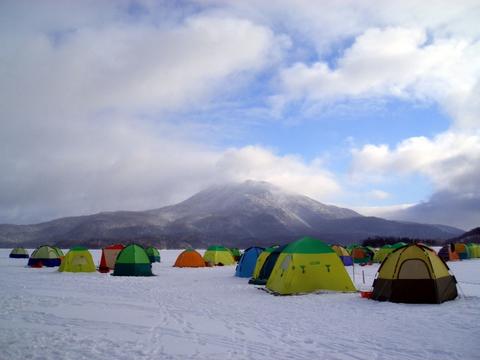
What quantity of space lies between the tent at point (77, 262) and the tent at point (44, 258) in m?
6.50

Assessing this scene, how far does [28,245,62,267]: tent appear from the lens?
33562mm

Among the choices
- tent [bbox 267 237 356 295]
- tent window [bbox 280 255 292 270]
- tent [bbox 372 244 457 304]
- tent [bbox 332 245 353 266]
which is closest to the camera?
tent [bbox 372 244 457 304]

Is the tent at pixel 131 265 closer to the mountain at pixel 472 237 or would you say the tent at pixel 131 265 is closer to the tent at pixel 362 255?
the tent at pixel 362 255

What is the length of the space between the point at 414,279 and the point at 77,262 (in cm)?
2200

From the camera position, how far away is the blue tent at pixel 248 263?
25.8 meters

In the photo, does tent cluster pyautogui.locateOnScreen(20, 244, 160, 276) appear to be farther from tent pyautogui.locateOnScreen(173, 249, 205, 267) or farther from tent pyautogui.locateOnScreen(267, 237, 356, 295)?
tent pyautogui.locateOnScreen(267, 237, 356, 295)

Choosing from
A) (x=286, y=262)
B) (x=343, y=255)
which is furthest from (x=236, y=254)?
(x=286, y=262)

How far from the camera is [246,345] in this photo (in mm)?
8516

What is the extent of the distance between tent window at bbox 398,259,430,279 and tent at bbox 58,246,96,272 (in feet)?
69.4

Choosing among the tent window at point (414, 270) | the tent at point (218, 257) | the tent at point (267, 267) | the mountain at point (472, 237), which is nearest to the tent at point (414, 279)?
the tent window at point (414, 270)

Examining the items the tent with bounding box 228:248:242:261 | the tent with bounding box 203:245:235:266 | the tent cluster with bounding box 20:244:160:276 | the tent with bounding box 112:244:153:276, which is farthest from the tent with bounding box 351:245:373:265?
the tent with bounding box 112:244:153:276

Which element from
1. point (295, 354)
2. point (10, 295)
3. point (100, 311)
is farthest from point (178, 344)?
point (10, 295)

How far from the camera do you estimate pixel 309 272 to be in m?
17.1

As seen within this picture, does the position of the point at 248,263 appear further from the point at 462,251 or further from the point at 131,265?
the point at 462,251
